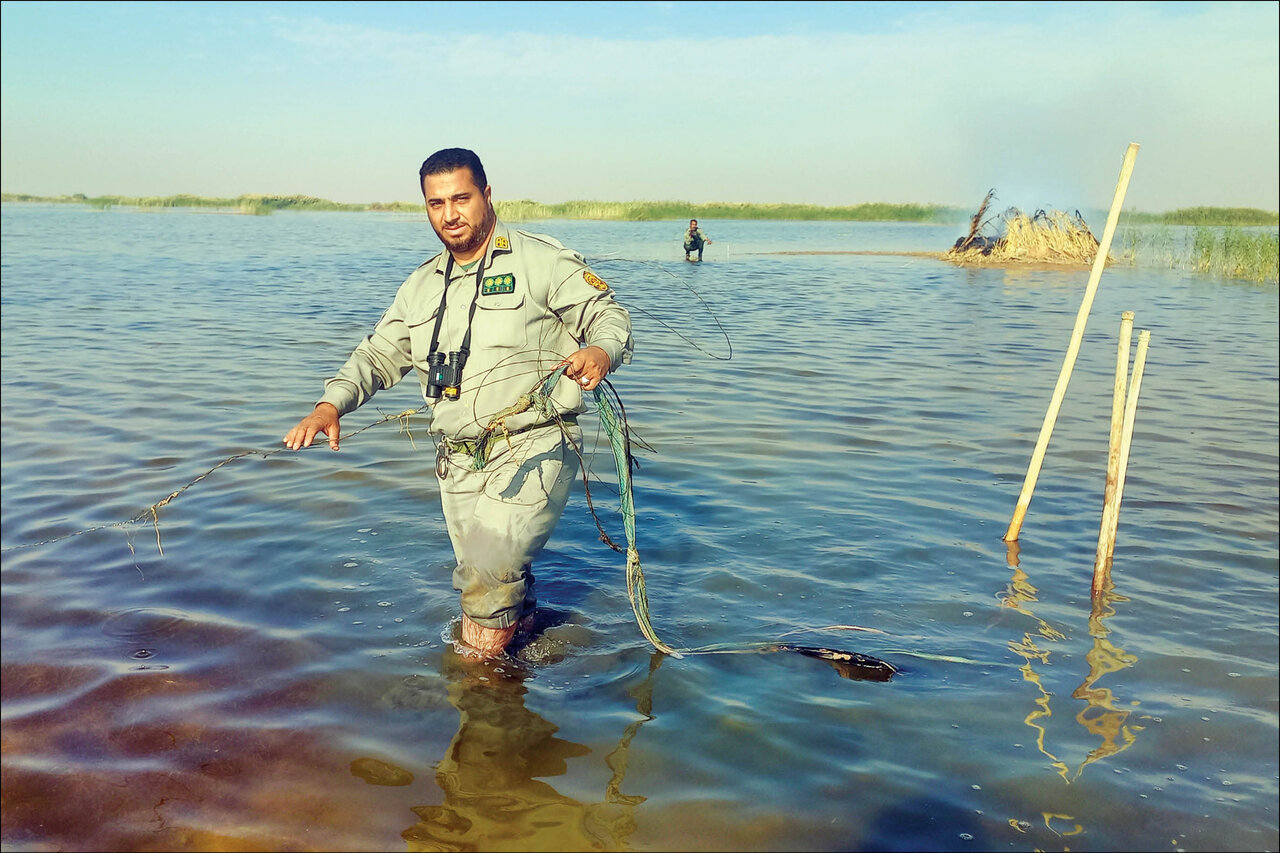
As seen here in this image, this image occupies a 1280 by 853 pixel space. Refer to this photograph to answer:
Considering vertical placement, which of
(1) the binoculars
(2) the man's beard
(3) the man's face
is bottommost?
(1) the binoculars

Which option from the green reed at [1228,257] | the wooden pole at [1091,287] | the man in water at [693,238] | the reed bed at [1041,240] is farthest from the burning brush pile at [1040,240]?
the wooden pole at [1091,287]

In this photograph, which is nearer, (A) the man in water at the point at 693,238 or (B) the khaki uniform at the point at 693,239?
(A) the man in water at the point at 693,238

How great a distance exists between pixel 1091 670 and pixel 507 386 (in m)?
3.24

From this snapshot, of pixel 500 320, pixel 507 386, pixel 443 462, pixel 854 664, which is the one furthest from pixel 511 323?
pixel 854 664

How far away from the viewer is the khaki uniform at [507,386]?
4.40m

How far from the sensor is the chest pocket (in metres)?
4.39

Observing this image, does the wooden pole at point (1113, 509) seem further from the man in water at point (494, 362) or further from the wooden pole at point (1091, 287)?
A: the man in water at point (494, 362)

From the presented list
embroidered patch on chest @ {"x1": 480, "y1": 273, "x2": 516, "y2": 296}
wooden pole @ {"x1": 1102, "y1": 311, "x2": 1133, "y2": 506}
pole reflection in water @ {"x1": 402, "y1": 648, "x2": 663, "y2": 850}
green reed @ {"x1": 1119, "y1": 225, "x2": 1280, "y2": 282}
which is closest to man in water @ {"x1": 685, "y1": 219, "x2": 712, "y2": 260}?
green reed @ {"x1": 1119, "y1": 225, "x2": 1280, "y2": 282}

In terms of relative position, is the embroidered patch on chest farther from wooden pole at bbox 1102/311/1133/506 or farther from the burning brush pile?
the burning brush pile

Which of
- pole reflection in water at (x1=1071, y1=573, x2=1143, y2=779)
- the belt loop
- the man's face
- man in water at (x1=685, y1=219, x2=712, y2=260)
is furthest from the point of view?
man in water at (x1=685, y1=219, x2=712, y2=260)

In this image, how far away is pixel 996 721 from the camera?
4352 millimetres

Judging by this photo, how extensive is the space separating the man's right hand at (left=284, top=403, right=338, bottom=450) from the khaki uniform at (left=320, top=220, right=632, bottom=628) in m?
0.08

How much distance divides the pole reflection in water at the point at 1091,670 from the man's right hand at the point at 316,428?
11.2ft

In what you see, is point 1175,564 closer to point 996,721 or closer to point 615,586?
point 996,721
